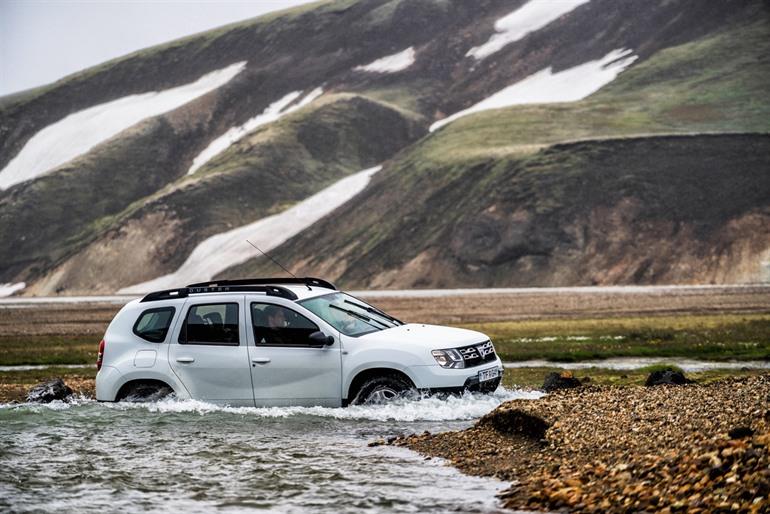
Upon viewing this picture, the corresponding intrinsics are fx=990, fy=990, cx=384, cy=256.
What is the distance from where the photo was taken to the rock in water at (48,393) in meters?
17.5

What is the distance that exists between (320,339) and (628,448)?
5.16m

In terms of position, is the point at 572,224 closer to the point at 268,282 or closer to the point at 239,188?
the point at 239,188

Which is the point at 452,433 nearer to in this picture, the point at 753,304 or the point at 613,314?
the point at 613,314

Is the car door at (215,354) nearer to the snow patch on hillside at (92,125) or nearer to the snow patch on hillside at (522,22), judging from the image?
the snow patch on hillside at (92,125)

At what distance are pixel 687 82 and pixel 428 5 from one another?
5911 centimetres

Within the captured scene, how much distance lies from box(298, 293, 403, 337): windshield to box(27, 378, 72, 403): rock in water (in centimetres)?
568

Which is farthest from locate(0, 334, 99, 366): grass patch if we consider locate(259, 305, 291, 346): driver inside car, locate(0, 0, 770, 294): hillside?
locate(0, 0, 770, 294): hillside

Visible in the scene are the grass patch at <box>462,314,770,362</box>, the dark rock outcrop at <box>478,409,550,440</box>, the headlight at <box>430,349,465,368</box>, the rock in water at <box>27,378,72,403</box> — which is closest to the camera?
the dark rock outcrop at <box>478,409,550,440</box>

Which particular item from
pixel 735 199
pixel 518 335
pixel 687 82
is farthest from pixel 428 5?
pixel 518 335

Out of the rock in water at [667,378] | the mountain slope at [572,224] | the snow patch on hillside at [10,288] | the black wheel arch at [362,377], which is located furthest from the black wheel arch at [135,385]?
the snow patch on hillside at [10,288]

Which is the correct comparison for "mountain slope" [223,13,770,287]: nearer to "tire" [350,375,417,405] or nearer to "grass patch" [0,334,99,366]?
"grass patch" [0,334,99,366]

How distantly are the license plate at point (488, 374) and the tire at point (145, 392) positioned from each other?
4661 mm

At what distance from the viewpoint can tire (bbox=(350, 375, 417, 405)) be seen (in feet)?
45.4

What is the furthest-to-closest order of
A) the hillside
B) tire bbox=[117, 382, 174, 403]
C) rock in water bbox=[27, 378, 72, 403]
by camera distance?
the hillside
rock in water bbox=[27, 378, 72, 403]
tire bbox=[117, 382, 174, 403]
